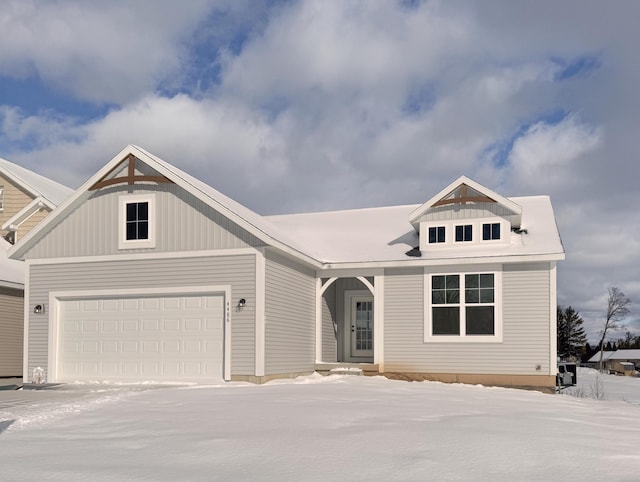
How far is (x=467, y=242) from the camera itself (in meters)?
19.7

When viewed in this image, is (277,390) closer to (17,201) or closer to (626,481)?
(626,481)

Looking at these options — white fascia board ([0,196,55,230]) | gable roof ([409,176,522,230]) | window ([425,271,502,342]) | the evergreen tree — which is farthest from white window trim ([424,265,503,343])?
the evergreen tree

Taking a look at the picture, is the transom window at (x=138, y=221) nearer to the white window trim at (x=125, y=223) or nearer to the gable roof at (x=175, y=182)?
the white window trim at (x=125, y=223)

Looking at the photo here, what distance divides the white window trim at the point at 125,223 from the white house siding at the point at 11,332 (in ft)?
21.0

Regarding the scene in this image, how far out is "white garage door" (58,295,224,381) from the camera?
17.4 m

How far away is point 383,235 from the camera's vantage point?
22031mm

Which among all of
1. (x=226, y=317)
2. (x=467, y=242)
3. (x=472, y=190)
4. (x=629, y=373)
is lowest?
(x=629, y=373)

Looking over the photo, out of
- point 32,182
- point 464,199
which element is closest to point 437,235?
point 464,199

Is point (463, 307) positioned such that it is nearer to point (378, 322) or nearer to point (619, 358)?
point (378, 322)

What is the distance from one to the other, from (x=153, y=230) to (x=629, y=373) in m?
53.1

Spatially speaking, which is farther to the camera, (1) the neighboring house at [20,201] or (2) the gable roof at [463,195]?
(1) the neighboring house at [20,201]

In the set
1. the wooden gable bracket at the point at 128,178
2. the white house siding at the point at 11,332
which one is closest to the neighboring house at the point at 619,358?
the white house siding at the point at 11,332

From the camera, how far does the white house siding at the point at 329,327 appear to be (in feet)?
69.9

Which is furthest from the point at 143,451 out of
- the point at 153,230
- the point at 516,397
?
the point at 153,230
